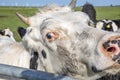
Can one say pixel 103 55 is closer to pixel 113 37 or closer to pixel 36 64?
pixel 113 37

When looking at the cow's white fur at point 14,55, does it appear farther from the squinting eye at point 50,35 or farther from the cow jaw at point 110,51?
the cow jaw at point 110,51

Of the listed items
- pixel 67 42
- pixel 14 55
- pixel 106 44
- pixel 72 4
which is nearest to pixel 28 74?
pixel 106 44

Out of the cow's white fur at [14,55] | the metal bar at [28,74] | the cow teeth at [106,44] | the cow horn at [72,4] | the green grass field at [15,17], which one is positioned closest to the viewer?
the metal bar at [28,74]

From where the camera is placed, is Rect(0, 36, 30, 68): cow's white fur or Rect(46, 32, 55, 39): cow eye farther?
Rect(0, 36, 30, 68): cow's white fur

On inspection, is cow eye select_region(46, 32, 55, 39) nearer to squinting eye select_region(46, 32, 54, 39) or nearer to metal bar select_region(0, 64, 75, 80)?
squinting eye select_region(46, 32, 54, 39)

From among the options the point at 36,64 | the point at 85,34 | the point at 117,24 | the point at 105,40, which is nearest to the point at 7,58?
the point at 36,64

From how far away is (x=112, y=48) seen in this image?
13.2ft

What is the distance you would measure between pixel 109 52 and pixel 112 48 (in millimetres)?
51

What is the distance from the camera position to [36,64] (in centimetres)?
522

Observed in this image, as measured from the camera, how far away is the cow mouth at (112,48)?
13.1 ft

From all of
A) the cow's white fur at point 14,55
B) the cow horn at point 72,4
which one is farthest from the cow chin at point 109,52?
the cow horn at point 72,4

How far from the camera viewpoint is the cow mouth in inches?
158

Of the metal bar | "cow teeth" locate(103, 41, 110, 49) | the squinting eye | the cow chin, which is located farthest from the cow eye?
the metal bar

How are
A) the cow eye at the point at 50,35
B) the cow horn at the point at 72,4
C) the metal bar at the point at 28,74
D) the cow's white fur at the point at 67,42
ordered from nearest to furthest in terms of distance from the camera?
the metal bar at the point at 28,74
the cow's white fur at the point at 67,42
the cow eye at the point at 50,35
the cow horn at the point at 72,4
